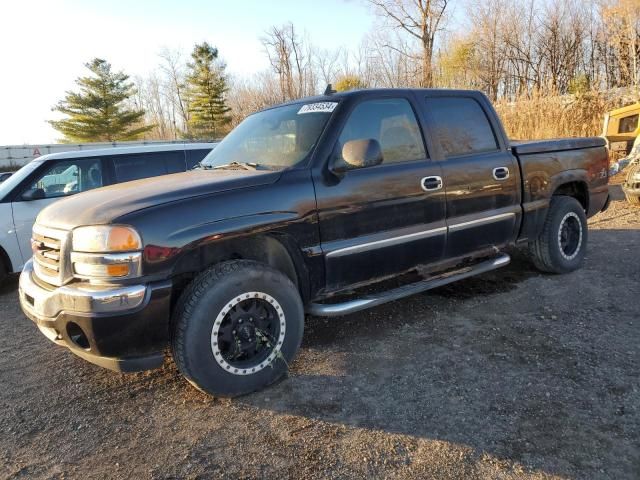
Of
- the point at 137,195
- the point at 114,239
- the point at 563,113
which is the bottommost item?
the point at 114,239

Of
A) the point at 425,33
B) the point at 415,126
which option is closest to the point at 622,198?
the point at 415,126

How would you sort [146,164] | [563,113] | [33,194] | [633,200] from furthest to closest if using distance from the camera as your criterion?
1. [563,113]
2. [633,200]
3. [146,164]
4. [33,194]

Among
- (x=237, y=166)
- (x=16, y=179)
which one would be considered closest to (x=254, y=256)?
(x=237, y=166)

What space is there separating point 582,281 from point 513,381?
7.95 ft

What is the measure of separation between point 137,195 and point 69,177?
3.95 meters

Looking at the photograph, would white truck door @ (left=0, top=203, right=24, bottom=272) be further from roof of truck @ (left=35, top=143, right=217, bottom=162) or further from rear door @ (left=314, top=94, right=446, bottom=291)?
rear door @ (left=314, top=94, right=446, bottom=291)

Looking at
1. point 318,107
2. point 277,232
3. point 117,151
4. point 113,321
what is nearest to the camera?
point 113,321

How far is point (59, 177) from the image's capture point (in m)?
6.24

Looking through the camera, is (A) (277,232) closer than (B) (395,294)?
Yes

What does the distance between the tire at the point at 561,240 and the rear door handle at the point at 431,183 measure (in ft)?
5.80

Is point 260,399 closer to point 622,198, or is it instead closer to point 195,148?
point 195,148

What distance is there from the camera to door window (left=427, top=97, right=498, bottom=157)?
4.14 meters

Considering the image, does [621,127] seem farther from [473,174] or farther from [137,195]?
[137,195]

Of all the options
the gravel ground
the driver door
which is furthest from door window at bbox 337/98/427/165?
the driver door
